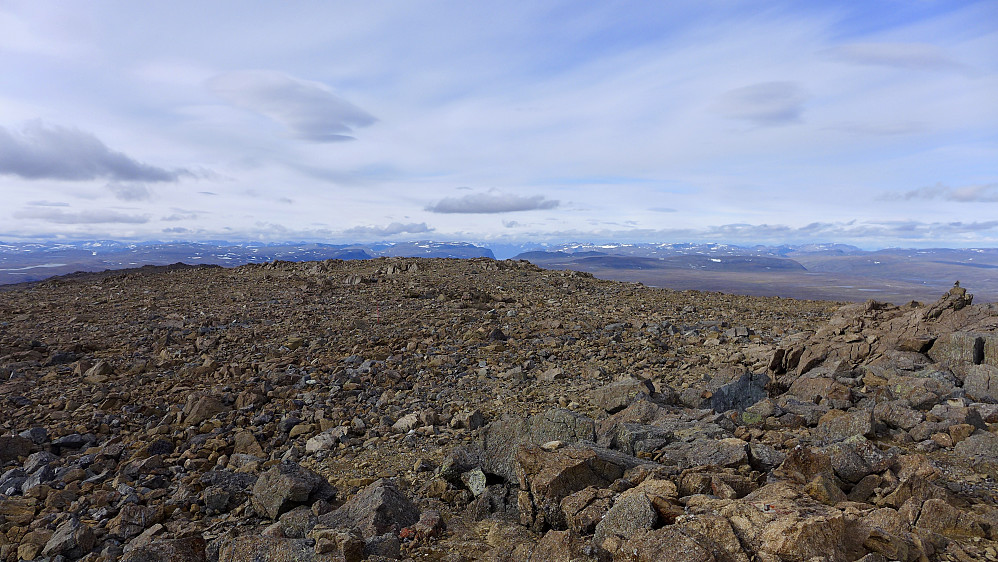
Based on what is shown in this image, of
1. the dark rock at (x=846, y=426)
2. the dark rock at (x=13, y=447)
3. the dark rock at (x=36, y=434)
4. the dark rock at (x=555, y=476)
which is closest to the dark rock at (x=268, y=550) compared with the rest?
the dark rock at (x=555, y=476)

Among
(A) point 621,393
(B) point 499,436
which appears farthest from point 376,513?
(A) point 621,393

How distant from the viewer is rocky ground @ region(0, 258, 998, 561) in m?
5.54

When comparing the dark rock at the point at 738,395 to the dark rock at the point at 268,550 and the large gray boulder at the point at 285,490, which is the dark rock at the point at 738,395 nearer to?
the large gray boulder at the point at 285,490

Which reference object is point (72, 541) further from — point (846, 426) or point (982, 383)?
point (982, 383)

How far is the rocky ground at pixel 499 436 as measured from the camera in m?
5.54

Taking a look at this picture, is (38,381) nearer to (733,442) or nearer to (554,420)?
(554,420)

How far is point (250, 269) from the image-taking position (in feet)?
116

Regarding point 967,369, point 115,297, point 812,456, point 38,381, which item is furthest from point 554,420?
point 115,297

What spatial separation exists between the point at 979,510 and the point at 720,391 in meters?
4.98

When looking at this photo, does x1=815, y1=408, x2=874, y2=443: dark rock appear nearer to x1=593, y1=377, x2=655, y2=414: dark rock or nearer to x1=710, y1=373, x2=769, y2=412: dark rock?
x1=710, y1=373, x2=769, y2=412: dark rock

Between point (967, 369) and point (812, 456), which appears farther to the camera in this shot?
point (967, 369)

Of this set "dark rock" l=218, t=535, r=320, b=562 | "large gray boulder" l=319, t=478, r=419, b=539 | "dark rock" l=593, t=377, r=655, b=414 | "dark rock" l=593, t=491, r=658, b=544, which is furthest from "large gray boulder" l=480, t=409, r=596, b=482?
"dark rock" l=218, t=535, r=320, b=562

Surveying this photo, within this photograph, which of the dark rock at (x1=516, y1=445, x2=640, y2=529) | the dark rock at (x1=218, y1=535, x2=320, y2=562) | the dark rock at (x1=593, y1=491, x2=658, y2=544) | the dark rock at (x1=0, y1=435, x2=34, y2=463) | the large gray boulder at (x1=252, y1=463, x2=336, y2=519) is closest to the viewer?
the dark rock at (x1=593, y1=491, x2=658, y2=544)

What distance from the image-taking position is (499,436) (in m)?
8.38
